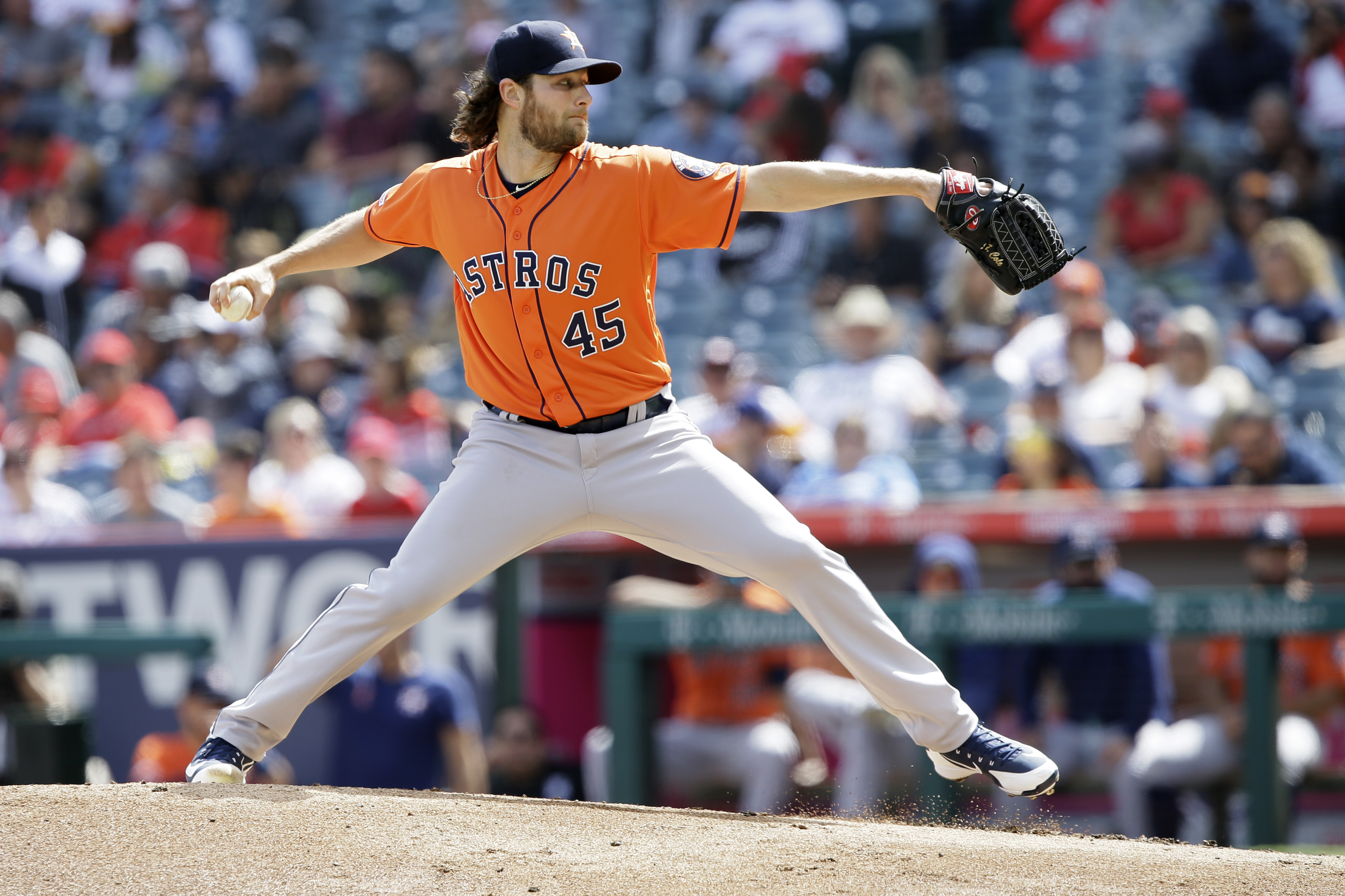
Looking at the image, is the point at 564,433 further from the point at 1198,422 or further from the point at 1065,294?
the point at 1065,294

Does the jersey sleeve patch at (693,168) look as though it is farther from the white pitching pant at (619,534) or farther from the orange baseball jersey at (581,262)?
the white pitching pant at (619,534)

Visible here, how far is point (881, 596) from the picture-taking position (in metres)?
5.92

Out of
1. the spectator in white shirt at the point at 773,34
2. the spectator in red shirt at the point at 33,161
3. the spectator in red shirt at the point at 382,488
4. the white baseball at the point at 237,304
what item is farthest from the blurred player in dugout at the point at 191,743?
the spectator in red shirt at the point at 33,161

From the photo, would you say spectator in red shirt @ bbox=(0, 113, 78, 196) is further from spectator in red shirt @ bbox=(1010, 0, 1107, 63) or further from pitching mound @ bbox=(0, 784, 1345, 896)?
pitching mound @ bbox=(0, 784, 1345, 896)

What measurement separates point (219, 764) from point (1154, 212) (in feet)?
21.8

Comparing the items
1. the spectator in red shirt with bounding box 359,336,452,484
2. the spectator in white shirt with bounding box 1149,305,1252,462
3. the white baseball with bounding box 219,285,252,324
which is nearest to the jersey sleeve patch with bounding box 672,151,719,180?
the white baseball with bounding box 219,285,252,324

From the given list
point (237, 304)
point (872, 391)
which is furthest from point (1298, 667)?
point (237, 304)

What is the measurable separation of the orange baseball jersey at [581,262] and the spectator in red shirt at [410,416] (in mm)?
4247

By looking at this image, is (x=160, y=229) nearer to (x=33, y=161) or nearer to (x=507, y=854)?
(x=33, y=161)

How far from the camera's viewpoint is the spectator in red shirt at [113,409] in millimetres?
8562

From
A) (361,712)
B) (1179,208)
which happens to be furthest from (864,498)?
(1179,208)

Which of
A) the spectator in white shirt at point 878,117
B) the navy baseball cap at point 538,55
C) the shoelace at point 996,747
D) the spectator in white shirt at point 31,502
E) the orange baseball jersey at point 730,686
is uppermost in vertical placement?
the spectator in white shirt at point 878,117

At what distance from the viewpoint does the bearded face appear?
11.8 feet

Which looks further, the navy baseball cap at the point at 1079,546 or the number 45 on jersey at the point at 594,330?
the navy baseball cap at the point at 1079,546
